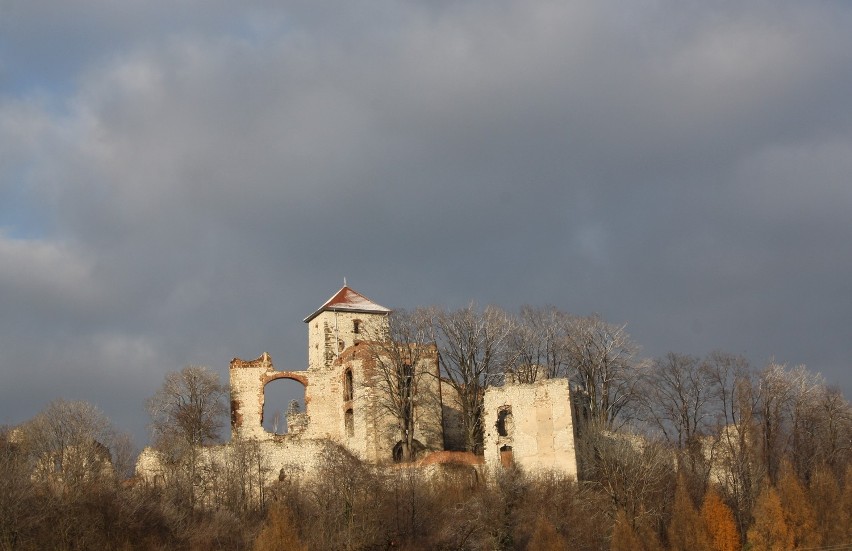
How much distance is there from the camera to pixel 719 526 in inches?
1716

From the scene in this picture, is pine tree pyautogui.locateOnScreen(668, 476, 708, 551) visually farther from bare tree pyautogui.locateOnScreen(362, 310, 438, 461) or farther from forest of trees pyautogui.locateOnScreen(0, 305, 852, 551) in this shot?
bare tree pyautogui.locateOnScreen(362, 310, 438, 461)

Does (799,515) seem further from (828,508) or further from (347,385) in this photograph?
(347,385)

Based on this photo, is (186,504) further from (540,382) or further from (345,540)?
(540,382)

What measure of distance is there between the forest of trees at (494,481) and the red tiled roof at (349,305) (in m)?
5.29

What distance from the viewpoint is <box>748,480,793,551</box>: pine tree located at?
143 ft

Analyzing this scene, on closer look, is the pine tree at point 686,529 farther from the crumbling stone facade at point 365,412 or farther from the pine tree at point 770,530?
the crumbling stone facade at point 365,412

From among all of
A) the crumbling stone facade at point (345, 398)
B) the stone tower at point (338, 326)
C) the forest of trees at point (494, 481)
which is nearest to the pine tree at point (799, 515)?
the forest of trees at point (494, 481)

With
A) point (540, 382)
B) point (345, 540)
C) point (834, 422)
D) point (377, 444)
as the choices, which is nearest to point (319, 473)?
point (377, 444)

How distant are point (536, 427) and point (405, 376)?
29.4ft

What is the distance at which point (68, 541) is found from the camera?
3878 centimetres

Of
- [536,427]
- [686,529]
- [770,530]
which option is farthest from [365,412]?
[770,530]

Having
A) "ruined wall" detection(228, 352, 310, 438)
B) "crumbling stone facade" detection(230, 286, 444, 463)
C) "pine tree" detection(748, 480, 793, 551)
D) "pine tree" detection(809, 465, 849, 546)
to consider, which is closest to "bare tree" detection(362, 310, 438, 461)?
"crumbling stone facade" detection(230, 286, 444, 463)

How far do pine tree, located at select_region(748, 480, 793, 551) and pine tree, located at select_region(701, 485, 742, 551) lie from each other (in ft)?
2.45

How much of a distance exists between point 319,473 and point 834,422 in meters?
27.2
